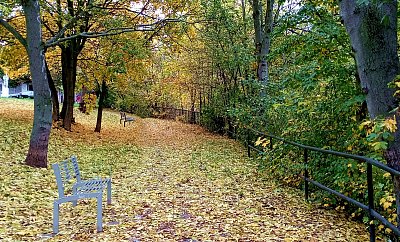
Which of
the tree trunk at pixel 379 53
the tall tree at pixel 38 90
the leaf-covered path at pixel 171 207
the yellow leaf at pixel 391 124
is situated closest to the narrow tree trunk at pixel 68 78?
the leaf-covered path at pixel 171 207

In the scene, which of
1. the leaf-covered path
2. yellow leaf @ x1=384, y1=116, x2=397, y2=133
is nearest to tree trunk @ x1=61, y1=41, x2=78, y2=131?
the leaf-covered path

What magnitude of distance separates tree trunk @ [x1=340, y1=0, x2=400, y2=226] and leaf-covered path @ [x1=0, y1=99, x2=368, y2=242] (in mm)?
1809

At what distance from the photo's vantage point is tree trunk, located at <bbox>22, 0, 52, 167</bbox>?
8219 millimetres

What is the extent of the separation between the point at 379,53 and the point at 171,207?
3.80 metres

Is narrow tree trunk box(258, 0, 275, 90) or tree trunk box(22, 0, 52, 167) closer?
tree trunk box(22, 0, 52, 167)

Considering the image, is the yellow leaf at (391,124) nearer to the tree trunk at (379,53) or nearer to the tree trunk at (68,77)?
the tree trunk at (379,53)

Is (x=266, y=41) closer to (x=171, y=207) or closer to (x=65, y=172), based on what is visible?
(x=171, y=207)

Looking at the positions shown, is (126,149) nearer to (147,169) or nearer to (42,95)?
(147,169)

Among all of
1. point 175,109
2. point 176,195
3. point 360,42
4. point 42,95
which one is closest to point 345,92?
point 360,42

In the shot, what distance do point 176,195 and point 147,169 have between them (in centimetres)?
315

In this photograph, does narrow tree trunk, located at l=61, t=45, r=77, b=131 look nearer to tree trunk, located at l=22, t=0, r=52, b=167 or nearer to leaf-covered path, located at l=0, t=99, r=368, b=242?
leaf-covered path, located at l=0, t=99, r=368, b=242

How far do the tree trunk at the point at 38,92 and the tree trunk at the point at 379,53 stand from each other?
705 cm

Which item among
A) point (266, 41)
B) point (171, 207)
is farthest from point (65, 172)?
point (266, 41)

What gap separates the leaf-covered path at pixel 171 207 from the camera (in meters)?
4.51
